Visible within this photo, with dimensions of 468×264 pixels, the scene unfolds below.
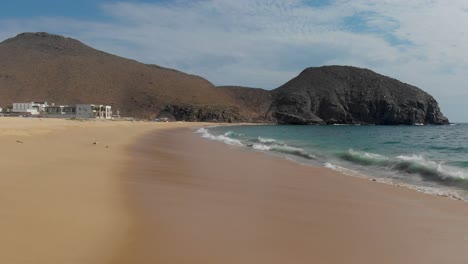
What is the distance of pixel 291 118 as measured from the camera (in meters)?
154

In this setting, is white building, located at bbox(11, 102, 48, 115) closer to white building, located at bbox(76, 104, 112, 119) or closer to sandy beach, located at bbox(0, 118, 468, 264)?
white building, located at bbox(76, 104, 112, 119)

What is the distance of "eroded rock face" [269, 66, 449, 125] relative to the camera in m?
156

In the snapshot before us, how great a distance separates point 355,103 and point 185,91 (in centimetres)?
6544

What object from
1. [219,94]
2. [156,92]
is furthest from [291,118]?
[156,92]

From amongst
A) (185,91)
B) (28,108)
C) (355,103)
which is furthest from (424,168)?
(355,103)

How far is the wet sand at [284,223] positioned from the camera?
4.64 metres

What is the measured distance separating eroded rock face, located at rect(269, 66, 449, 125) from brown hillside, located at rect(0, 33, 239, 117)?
83.5ft

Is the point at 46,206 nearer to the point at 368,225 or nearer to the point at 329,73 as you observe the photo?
the point at 368,225

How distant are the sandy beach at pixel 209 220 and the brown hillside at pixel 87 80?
4891 inches

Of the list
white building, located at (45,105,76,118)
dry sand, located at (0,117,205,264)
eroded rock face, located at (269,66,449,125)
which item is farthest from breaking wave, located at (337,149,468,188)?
eroded rock face, located at (269,66,449,125)

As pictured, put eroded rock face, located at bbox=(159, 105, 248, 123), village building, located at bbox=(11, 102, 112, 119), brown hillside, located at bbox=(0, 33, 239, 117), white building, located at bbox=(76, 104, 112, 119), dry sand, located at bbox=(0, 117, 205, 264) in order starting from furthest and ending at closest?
1. eroded rock face, located at bbox=(159, 105, 248, 123)
2. brown hillside, located at bbox=(0, 33, 239, 117)
3. village building, located at bbox=(11, 102, 112, 119)
4. white building, located at bbox=(76, 104, 112, 119)
5. dry sand, located at bbox=(0, 117, 205, 264)

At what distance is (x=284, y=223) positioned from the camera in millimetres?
6105

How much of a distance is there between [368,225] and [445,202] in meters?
3.27

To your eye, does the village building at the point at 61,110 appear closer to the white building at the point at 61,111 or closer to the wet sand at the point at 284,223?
the white building at the point at 61,111
